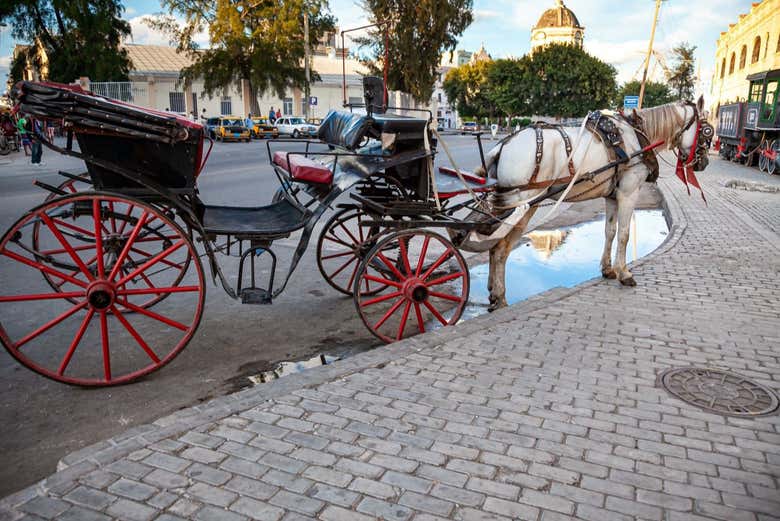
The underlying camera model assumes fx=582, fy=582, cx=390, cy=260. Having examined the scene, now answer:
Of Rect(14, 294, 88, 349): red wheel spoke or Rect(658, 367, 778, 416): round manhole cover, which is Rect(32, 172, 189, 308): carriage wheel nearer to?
Rect(14, 294, 88, 349): red wheel spoke

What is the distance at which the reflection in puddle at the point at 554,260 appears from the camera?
6.99 meters

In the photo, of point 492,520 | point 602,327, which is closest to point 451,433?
point 492,520

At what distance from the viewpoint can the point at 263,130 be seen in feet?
128

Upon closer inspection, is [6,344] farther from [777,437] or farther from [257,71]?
[257,71]

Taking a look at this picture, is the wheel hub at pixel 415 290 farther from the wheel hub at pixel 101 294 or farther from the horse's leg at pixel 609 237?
the horse's leg at pixel 609 237

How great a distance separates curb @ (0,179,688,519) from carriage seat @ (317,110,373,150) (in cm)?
174

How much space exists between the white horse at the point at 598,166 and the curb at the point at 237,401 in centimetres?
71

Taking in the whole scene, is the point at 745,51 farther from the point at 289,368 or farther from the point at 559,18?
the point at 559,18

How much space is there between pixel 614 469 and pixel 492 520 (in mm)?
811

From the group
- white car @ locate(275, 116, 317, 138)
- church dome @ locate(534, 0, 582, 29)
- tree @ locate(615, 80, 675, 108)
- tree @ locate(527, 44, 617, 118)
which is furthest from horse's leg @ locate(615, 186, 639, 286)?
church dome @ locate(534, 0, 582, 29)

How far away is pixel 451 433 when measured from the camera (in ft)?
10.8

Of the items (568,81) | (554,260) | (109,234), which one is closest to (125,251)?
(109,234)

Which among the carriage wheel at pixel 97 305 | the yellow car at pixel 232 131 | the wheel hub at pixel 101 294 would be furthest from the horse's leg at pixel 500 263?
the yellow car at pixel 232 131

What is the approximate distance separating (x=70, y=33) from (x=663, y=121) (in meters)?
40.8
